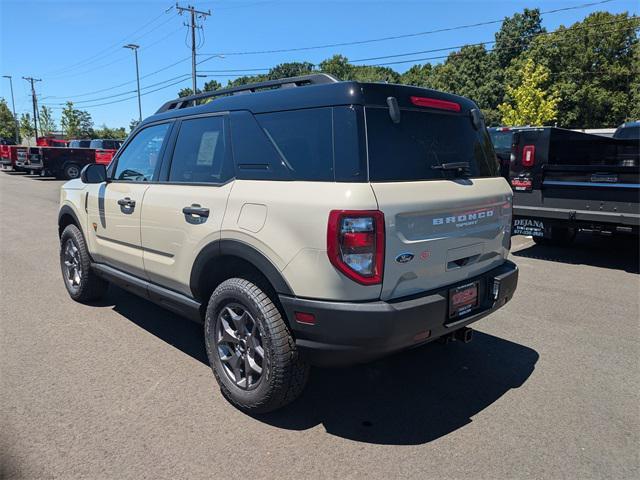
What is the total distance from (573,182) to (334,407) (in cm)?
552

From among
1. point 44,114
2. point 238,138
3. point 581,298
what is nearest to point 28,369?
point 238,138

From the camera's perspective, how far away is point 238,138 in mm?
3160

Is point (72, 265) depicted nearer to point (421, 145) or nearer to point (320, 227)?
point (320, 227)

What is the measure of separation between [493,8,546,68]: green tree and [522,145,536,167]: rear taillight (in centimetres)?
4375

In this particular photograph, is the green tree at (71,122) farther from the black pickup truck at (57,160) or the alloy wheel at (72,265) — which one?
the alloy wheel at (72,265)

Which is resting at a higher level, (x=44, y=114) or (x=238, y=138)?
(x=44, y=114)

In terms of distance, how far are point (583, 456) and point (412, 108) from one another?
7.33ft

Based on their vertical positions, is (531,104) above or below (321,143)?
above

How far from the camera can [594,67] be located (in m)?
41.9

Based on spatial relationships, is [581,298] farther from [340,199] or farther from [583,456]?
[340,199]

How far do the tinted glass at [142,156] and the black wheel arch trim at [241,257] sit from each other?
1139 millimetres

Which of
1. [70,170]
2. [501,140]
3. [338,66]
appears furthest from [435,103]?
[338,66]

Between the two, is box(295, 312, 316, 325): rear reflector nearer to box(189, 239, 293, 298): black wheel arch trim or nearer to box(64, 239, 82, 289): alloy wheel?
box(189, 239, 293, 298): black wheel arch trim

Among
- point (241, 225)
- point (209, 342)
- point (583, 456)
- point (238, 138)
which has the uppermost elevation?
point (238, 138)
